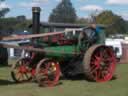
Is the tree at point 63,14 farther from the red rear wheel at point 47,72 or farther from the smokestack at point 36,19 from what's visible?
the red rear wheel at point 47,72

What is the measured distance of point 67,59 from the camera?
515 inches

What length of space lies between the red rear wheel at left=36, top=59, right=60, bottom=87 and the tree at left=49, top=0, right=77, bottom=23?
68.3 m

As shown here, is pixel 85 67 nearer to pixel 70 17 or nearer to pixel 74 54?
pixel 74 54

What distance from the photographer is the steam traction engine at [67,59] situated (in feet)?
39.6

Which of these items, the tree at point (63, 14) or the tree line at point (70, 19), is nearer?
the tree line at point (70, 19)

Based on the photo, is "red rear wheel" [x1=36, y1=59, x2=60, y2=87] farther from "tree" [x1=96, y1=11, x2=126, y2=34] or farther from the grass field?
"tree" [x1=96, y1=11, x2=126, y2=34]

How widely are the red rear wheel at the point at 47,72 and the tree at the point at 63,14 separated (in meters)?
68.3

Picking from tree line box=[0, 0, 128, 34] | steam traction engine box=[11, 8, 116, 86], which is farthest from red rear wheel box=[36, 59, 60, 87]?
tree line box=[0, 0, 128, 34]

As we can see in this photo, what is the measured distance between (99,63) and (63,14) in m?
76.7

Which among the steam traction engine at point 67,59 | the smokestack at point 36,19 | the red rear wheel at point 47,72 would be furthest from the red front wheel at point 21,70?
the smokestack at point 36,19

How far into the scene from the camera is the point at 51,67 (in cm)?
1211

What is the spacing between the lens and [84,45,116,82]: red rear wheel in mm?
12734

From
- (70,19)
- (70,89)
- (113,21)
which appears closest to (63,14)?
(70,19)

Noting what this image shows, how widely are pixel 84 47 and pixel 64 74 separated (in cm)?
131
